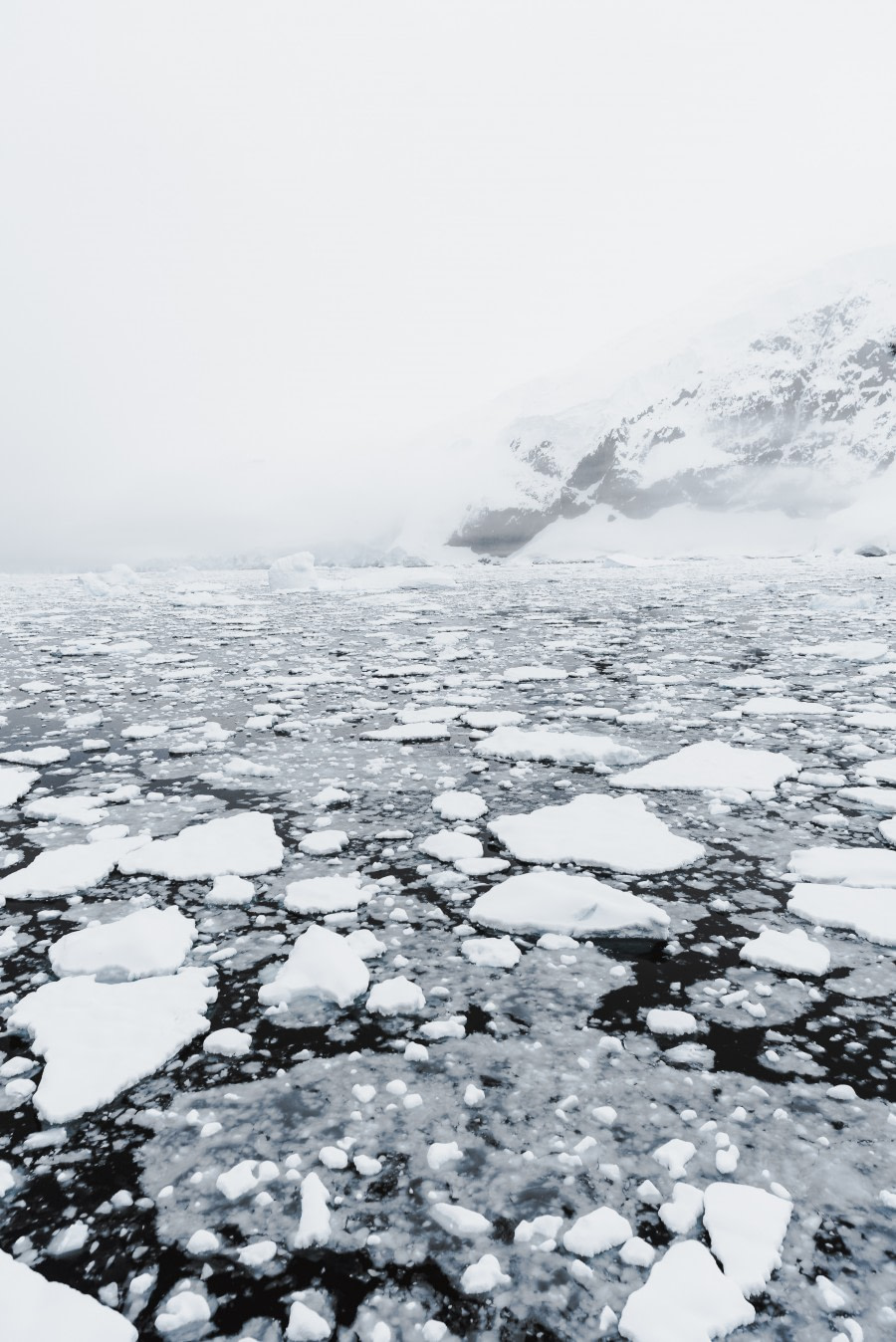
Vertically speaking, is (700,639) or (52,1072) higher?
(52,1072)

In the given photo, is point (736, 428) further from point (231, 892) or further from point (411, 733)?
point (231, 892)

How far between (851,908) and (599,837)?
1.07 m

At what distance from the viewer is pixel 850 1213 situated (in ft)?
4.82

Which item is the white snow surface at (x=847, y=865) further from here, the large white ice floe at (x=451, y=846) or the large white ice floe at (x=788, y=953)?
the large white ice floe at (x=451, y=846)

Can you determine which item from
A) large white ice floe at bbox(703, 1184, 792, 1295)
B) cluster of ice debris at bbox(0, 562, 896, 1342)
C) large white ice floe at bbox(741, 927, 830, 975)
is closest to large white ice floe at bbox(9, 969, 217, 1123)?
cluster of ice debris at bbox(0, 562, 896, 1342)

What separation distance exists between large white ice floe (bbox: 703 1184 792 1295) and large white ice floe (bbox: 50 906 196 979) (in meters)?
1.74

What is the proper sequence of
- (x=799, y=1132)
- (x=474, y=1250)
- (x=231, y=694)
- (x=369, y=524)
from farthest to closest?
(x=369, y=524) → (x=231, y=694) → (x=799, y=1132) → (x=474, y=1250)

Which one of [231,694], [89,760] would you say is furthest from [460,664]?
[89,760]

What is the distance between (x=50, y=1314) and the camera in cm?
127

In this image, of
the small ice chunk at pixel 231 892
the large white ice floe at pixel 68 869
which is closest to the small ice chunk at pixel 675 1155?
the small ice chunk at pixel 231 892

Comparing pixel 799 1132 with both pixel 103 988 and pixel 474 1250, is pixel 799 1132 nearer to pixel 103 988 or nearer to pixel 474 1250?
pixel 474 1250

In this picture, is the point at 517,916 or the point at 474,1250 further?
the point at 517,916

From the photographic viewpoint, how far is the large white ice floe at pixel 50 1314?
48.7 inches

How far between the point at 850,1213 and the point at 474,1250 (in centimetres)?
78
